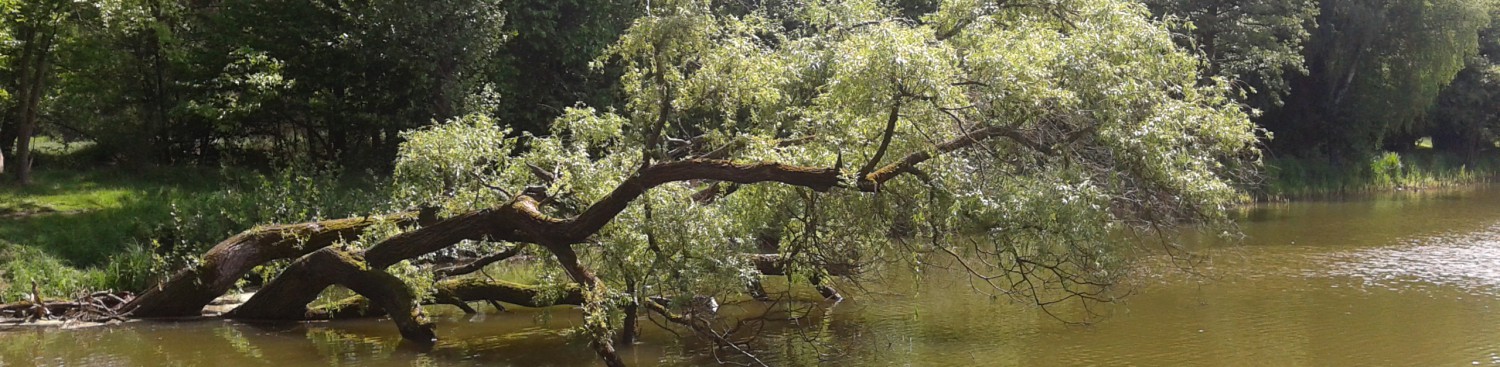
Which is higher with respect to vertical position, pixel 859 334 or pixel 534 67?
pixel 534 67

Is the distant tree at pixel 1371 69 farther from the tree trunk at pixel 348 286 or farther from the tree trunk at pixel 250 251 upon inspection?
the tree trunk at pixel 348 286

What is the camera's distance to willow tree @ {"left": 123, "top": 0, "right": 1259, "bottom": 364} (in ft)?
31.3

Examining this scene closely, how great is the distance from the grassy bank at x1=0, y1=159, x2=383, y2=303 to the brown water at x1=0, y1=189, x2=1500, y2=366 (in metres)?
1.98

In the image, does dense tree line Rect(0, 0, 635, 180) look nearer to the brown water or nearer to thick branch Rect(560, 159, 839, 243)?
the brown water

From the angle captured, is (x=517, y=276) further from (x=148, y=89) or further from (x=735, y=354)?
(x=148, y=89)

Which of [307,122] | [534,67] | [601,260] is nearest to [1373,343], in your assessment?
[601,260]

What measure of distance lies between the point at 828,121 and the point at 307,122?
14.6 m

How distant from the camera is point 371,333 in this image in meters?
12.8

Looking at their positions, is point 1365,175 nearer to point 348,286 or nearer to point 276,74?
point 276,74

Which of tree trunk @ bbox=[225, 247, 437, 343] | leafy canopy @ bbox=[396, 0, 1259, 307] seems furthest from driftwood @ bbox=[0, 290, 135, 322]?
leafy canopy @ bbox=[396, 0, 1259, 307]

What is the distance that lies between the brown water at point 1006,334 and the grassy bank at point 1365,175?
14709 mm

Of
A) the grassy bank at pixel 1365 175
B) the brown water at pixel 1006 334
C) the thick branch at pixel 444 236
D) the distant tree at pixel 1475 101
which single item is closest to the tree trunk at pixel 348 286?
the thick branch at pixel 444 236

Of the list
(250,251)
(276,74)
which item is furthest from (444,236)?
(276,74)

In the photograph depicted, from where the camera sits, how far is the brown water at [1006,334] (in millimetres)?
10586
